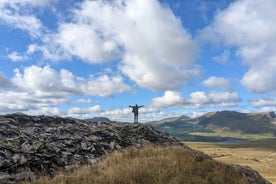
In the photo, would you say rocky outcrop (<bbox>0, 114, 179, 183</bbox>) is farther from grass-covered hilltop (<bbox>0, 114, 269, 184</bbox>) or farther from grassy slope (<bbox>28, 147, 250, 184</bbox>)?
grassy slope (<bbox>28, 147, 250, 184</bbox>)

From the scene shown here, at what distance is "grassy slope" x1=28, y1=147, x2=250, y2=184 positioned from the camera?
12.0 m

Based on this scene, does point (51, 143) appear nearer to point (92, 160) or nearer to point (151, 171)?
point (92, 160)

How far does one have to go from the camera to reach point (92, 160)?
55.3 ft

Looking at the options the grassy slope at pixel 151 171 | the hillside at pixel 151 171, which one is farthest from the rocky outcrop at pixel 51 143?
the grassy slope at pixel 151 171

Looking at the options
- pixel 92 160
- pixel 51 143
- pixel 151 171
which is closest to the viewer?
pixel 151 171

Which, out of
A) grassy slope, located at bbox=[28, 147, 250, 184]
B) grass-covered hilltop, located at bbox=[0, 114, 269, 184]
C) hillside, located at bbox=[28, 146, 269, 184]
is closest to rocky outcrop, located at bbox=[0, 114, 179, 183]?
grass-covered hilltop, located at bbox=[0, 114, 269, 184]

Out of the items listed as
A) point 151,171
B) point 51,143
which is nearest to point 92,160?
point 51,143

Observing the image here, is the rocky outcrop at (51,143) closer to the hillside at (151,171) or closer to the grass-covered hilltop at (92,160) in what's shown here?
the grass-covered hilltop at (92,160)

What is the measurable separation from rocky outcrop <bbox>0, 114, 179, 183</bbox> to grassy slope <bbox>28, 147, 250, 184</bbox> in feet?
6.82

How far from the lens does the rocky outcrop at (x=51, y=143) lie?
14.4 m

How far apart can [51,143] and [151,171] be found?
23.4 feet

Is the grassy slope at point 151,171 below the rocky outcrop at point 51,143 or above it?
below

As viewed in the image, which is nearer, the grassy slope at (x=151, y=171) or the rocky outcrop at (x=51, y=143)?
the grassy slope at (x=151, y=171)

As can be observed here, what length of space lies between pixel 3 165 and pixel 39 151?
8.26ft
